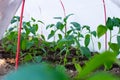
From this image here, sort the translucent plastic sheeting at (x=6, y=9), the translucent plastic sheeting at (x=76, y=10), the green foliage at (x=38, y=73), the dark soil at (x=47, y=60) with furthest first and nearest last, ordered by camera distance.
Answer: the translucent plastic sheeting at (x=76, y=10) < the dark soil at (x=47, y=60) < the translucent plastic sheeting at (x=6, y=9) < the green foliage at (x=38, y=73)

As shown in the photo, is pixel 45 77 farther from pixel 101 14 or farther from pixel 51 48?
pixel 101 14

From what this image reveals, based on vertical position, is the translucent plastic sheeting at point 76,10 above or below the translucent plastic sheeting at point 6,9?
above

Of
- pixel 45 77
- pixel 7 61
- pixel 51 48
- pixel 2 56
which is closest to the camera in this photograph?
pixel 45 77

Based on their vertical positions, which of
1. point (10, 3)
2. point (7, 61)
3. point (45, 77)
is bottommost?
point (7, 61)

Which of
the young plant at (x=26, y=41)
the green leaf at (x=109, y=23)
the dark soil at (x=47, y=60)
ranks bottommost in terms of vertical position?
the dark soil at (x=47, y=60)

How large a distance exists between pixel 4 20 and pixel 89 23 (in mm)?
1275

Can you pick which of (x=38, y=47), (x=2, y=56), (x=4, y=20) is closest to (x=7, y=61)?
(x=2, y=56)

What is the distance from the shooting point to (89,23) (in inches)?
89.6

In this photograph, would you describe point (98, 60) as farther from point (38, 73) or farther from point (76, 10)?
A: point (76, 10)

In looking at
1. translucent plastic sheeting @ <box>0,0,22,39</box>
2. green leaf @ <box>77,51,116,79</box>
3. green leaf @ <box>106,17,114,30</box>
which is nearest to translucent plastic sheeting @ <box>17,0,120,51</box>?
green leaf @ <box>106,17,114,30</box>

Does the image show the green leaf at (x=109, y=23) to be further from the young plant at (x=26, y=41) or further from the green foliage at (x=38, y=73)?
the green foliage at (x=38, y=73)

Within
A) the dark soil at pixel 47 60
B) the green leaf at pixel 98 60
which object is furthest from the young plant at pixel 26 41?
the green leaf at pixel 98 60

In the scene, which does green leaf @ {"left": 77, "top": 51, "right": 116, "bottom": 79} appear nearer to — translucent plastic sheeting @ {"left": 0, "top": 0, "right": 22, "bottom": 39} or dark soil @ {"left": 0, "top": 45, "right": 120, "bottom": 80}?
translucent plastic sheeting @ {"left": 0, "top": 0, "right": 22, "bottom": 39}

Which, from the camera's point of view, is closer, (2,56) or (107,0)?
(2,56)
